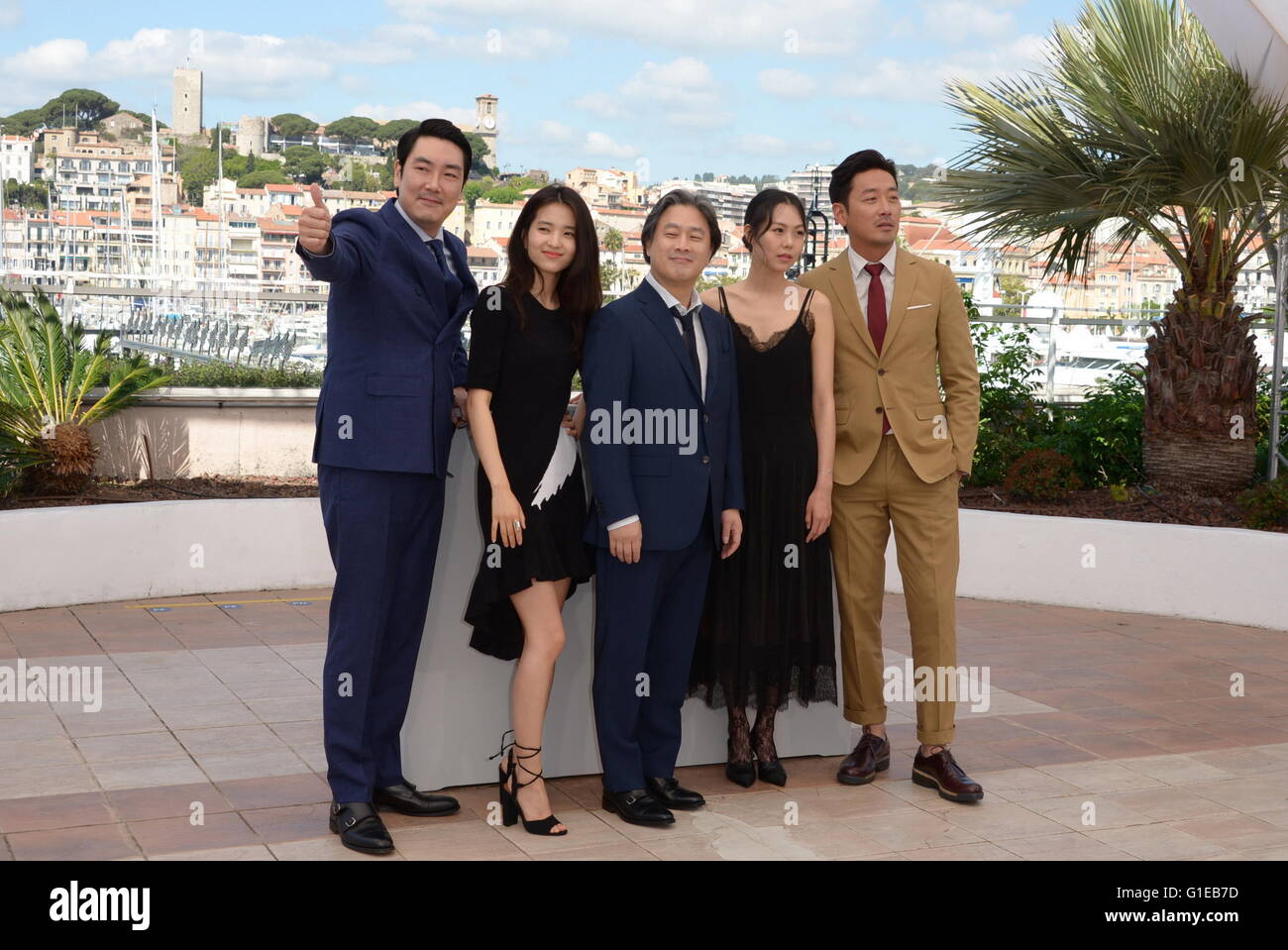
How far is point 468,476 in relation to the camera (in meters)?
4.02

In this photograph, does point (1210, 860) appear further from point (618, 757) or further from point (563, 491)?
point (563, 491)

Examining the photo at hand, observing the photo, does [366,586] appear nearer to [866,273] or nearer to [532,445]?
[532,445]

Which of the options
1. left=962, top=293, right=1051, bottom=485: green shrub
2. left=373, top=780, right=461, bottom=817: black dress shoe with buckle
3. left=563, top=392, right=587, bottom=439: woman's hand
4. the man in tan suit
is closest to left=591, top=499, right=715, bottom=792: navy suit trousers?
left=563, top=392, right=587, bottom=439: woman's hand

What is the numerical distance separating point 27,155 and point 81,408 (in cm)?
10260

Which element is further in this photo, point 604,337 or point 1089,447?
point 1089,447

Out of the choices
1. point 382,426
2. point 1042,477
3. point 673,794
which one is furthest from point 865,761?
point 1042,477

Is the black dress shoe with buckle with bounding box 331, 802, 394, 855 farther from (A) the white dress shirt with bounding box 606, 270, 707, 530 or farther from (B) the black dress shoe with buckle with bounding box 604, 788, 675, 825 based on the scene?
(A) the white dress shirt with bounding box 606, 270, 707, 530

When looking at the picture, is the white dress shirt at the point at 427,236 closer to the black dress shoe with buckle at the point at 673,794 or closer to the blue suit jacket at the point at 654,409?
the blue suit jacket at the point at 654,409

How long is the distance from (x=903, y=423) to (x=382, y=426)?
1649 mm

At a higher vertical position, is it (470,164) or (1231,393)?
(470,164)

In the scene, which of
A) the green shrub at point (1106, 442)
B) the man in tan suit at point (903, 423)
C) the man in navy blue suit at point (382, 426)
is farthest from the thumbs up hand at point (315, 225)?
the green shrub at point (1106, 442)

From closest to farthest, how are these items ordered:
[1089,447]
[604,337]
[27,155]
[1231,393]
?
1. [604,337]
2. [1231,393]
3. [1089,447]
4. [27,155]

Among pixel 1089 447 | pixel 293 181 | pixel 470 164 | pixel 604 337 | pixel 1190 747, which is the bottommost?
pixel 1190 747
